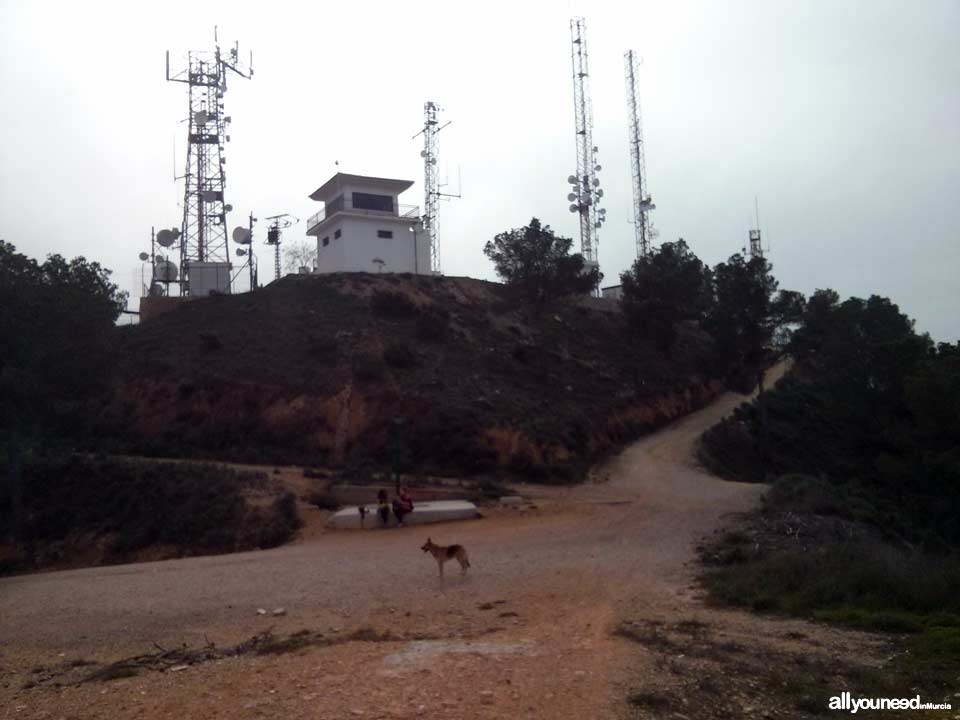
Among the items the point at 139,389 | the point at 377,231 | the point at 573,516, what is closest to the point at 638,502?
the point at 573,516

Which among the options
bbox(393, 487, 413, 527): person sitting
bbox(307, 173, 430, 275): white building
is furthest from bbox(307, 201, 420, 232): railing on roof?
bbox(393, 487, 413, 527): person sitting

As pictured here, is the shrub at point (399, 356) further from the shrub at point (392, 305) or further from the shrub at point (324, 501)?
the shrub at point (324, 501)

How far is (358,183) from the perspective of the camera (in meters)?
56.2

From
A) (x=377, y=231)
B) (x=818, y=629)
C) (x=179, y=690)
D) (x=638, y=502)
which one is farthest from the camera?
(x=377, y=231)

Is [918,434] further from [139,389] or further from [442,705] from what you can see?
[139,389]

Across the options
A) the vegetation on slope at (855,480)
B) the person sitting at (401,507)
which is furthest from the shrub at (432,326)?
the person sitting at (401,507)

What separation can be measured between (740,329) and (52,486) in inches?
1194

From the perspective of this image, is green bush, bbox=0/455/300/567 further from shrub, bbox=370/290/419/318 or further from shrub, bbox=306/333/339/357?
shrub, bbox=370/290/419/318

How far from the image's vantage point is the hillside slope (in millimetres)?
34844

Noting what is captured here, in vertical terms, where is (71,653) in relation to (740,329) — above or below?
below

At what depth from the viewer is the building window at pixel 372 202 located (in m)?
56.1

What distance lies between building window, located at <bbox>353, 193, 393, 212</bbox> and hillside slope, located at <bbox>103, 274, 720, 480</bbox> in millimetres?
5491

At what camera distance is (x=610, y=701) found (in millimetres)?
7855

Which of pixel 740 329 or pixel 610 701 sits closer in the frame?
pixel 610 701
